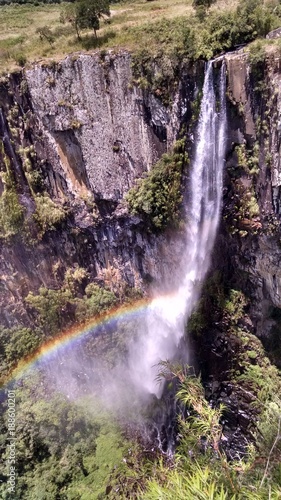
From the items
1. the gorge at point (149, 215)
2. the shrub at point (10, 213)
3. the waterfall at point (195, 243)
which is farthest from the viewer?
the shrub at point (10, 213)

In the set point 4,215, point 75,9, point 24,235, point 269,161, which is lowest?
point 24,235

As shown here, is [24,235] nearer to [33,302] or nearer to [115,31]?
[33,302]

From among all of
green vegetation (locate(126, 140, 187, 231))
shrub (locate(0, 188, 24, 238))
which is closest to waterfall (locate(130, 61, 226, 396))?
green vegetation (locate(126, 140, 187, 231))

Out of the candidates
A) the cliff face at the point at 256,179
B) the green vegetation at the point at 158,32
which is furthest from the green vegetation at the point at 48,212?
the cliff face at the point at 256,179

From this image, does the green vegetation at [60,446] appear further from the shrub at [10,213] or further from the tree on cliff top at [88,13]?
the tree on cliff top at [88,13]

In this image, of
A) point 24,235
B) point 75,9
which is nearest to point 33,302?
point 24,235

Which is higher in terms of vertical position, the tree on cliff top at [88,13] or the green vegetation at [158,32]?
the tree on cliff top at [88,13]

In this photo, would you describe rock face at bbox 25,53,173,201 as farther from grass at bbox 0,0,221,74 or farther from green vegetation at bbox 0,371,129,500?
green vegetation at bbox 0,371,129,500

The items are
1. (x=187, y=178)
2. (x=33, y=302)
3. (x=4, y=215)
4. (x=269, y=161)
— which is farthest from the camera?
(x=33, y=302)
